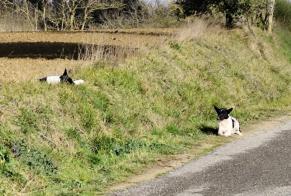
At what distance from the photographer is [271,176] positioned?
9883 mm

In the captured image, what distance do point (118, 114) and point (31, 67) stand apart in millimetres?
4628

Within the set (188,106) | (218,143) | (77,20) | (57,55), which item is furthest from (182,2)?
(77,20)

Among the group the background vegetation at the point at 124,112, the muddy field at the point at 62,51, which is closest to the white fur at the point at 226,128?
the background vegetation at the point at 124,112

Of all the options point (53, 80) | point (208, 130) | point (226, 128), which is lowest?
point (208, 130)

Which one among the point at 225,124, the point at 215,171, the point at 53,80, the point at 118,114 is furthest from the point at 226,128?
the point at 53,80

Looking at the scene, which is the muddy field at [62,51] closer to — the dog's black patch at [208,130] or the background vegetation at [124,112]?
the background vegetation at [124,112]

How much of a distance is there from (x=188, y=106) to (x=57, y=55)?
5.77m

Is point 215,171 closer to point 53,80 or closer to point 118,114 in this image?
point 118,114

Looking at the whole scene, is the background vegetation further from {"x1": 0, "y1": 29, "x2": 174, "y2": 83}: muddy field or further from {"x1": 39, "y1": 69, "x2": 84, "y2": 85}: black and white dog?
{"x1": 0, "y1": 29, "x2": 174, "y2": 83}: muddy field

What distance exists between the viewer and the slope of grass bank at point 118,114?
9.39m

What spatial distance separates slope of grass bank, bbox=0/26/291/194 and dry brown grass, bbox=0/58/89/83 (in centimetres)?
129

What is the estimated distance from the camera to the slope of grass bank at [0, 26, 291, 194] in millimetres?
9391

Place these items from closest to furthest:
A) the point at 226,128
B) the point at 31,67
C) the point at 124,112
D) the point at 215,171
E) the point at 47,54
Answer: the point at 215,171 < the point at 124,112 < the point at 226,128 < the point at 31,67 < the point at 47,54

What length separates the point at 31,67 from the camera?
641 inches
